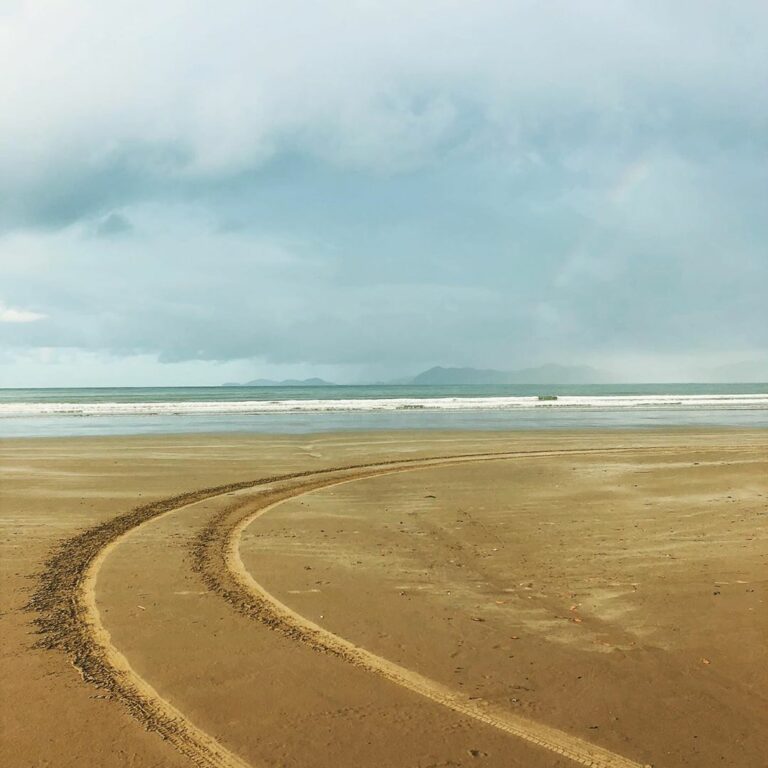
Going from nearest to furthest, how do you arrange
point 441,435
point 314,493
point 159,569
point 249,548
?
point 159,569 → point 249,548 → point 314,493 → point 441,435

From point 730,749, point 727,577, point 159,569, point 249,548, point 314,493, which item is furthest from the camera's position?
point 314,493

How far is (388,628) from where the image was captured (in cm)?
584

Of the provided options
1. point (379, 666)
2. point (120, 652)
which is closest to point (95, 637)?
point (120, 652)

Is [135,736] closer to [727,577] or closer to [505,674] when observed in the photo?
[505,674]

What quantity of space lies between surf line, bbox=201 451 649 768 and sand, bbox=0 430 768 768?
0.07 ft

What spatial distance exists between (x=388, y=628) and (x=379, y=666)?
31.0 inches

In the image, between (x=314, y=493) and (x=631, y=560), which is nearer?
(x=631, y=560)

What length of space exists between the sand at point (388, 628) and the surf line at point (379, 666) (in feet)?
0.07

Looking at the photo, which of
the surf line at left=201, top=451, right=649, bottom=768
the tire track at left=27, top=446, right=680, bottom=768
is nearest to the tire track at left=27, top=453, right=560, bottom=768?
the tire track at left=27, top=446, right=680, bottom=768

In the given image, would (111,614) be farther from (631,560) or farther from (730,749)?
(631,560)

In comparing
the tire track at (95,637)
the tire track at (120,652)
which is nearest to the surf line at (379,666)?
the tire track at (120,652)

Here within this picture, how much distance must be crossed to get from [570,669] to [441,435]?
72.1ft

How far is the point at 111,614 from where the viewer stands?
6.22 metres

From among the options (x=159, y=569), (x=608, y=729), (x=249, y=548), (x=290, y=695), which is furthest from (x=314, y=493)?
(x=608, y=729)
